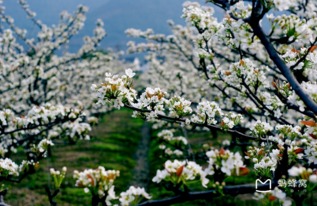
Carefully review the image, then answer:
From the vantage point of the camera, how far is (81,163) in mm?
21500

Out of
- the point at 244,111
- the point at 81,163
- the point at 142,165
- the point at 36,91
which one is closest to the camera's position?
the point at 244,111

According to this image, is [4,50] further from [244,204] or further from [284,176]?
[284,176]

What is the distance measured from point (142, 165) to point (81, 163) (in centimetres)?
325

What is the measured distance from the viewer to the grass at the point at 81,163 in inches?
611

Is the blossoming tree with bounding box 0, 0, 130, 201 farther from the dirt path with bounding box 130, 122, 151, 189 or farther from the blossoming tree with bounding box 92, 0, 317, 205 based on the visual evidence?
the dirt path with bounding box 130, 122, 151, 189

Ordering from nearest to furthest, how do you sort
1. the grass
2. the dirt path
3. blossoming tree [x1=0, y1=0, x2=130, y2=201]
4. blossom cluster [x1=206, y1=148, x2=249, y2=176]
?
blossom cluster [x1=206, y1=148, x2=249, y2=176], blossoming tree [x1=0, y1=0, x2=130, y2=201], the grass, the dirt path

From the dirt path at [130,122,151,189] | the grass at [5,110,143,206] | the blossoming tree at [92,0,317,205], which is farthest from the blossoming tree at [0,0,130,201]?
the dirt path at [130,122,151,189]

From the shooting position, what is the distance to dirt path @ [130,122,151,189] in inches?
725

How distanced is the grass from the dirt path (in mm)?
309

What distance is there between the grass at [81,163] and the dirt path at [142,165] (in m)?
0.31

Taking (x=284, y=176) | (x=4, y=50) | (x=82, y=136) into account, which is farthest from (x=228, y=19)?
(x=4, y=50)

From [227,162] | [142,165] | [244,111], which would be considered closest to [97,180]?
[227,162]

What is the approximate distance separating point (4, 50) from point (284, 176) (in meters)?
15.1

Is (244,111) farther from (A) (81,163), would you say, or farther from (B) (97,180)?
(A) (81,163)
